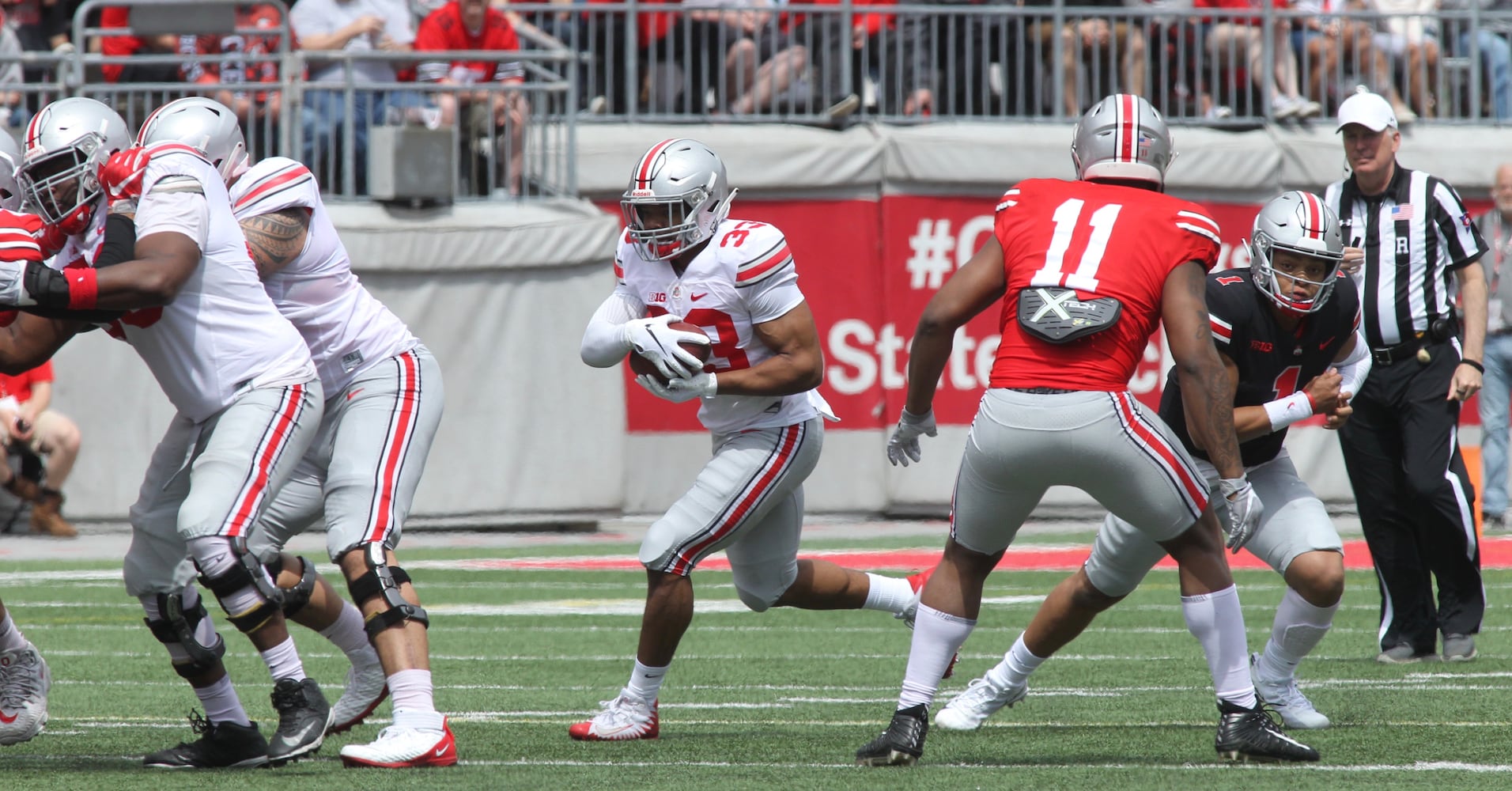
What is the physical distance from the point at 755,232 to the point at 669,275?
0.28m

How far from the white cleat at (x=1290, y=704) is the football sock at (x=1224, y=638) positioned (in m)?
0.67

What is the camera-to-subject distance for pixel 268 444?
15.9 feet

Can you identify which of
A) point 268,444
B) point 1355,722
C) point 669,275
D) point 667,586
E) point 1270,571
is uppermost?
point 669,275

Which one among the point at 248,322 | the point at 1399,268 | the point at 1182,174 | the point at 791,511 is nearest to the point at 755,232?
the point at 791,511

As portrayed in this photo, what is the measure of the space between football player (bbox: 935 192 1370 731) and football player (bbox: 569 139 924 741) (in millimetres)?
805

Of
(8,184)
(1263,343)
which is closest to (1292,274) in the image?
(1263,343)

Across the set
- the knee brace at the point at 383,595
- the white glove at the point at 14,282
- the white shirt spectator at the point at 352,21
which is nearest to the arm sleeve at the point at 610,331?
the knee brace at the point at 383,595

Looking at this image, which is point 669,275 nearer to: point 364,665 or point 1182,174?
point 364,665

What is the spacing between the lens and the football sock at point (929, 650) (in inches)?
190

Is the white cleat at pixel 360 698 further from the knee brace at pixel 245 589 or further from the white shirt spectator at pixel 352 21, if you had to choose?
the white shirt spectator at pixel 352 21

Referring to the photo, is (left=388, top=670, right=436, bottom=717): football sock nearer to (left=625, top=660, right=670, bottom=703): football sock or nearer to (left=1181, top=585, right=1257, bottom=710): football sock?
(left=625, top=660, right=670, bottom=703): football sock

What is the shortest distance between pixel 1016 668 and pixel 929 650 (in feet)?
2.15

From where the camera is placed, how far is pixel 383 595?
488 cm

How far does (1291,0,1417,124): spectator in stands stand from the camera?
1366 cm
